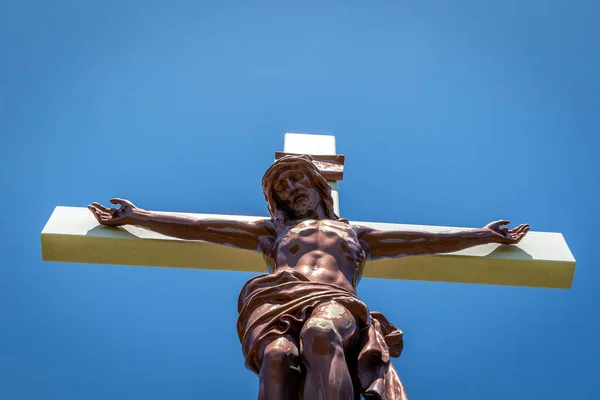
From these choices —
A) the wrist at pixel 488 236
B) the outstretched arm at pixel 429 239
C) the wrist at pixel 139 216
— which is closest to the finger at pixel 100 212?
the wrist at pixel 139 216

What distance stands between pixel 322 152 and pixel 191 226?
161 cm

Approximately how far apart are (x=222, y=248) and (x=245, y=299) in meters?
1.79

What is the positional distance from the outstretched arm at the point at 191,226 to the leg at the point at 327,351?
183 cm

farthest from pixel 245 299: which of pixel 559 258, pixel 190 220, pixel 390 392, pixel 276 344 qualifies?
pixel 559 258

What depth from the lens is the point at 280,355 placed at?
22.3 ft

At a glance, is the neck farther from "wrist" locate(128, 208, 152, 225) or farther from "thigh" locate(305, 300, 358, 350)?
"thigh" locate(305, 300, 358, 350)

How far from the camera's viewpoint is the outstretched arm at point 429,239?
880 centimetres

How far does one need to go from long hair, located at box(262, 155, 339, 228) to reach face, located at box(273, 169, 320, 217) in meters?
0.03

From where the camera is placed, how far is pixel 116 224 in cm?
945

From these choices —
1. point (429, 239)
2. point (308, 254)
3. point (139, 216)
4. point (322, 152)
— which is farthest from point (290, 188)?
point (322, 152)

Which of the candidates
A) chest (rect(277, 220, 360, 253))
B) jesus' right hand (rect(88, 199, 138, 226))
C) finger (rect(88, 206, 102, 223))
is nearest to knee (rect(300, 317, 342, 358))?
chest (rect(277, 220, 360, 253))

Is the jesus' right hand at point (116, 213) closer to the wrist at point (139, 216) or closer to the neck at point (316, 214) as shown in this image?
the wrist at point (139, 216)

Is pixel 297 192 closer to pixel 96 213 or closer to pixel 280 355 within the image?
pixel 96 213

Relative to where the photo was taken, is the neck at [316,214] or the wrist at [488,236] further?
the wrist at [488,236]
